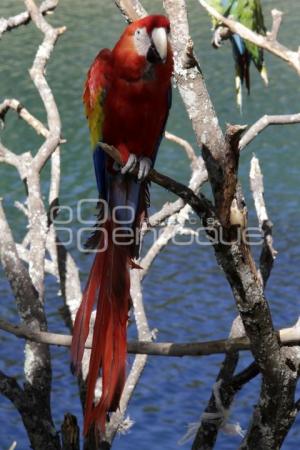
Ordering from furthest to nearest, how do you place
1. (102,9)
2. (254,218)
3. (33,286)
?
(102,9), (254,218), (33,286)

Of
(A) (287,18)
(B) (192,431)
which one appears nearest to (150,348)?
(B) (192,431)

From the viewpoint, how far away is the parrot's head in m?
1.27

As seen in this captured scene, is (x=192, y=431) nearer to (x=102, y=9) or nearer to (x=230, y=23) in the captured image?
(x=230, y=23)

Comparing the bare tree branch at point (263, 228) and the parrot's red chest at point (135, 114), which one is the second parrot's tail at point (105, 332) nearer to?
the parrot's red chest at point (135, 114)

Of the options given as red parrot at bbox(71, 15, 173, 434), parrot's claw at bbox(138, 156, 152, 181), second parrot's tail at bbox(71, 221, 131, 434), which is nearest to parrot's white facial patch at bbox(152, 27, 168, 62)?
red parrot at bbox(71, 15, 173, 434)

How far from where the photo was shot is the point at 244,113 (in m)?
4.97

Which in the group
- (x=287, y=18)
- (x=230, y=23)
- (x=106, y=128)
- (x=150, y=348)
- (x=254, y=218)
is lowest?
(x=150, y=348)

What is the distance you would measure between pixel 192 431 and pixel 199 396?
1279 mm

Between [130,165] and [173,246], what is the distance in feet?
7.73

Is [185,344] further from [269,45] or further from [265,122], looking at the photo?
[265,122]

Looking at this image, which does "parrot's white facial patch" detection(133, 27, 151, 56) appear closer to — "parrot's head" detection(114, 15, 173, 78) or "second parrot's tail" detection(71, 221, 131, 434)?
"parrot's head" detection(114, 15, 173, 78)

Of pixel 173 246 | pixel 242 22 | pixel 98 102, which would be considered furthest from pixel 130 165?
pixel 173 246

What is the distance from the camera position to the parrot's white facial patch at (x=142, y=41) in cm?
130

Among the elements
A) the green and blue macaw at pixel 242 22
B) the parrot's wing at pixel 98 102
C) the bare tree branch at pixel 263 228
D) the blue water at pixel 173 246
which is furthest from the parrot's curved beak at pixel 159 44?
the green and blue macaw at pixel 242 22
